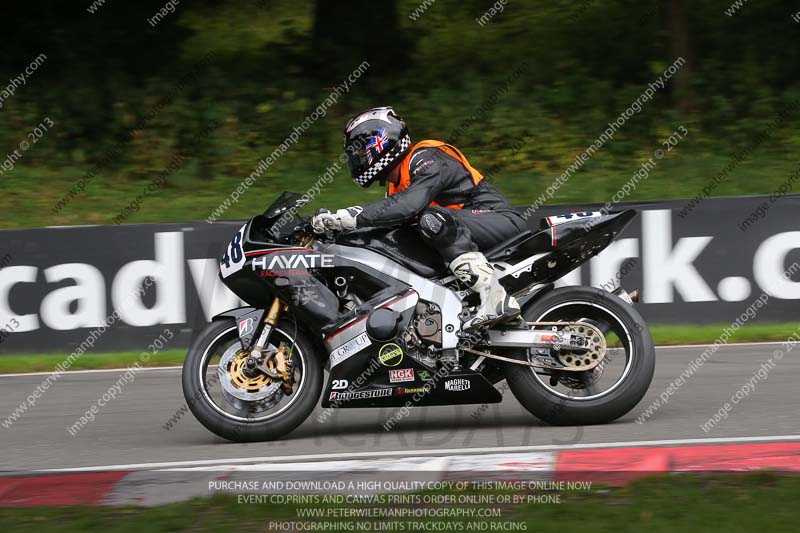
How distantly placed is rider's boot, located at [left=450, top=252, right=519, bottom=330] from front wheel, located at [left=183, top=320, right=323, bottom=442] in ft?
3.31

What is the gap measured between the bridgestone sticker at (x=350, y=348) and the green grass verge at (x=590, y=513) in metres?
1.64

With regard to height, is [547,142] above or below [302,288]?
above

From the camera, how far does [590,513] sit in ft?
16.7

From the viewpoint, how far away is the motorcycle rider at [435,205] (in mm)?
6926

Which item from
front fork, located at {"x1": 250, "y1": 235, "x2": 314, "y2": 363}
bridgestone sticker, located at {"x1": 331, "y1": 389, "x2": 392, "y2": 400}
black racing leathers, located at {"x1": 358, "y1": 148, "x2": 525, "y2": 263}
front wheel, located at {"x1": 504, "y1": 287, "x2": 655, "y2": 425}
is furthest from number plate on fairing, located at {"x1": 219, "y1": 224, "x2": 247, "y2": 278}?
front wheel, located at {"x1": 504, "y1": 287, "x2": 655, "y2": 425}

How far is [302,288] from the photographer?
6.97 metres

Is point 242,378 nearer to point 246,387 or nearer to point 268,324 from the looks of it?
point 246,387

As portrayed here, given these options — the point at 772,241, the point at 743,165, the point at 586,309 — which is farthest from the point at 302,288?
the point at 743,165

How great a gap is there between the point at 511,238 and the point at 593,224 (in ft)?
1.68

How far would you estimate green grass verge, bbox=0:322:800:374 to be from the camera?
34.2ft

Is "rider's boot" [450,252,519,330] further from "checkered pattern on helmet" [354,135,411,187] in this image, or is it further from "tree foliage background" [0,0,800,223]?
"tree foliage background" [0,0,800,223]

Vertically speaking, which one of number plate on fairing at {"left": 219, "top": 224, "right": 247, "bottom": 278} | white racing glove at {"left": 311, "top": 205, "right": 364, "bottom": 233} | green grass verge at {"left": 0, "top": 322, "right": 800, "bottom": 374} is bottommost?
green grass verge at {"left": 0, "top": 322, "right": 800, "bottom": 374}

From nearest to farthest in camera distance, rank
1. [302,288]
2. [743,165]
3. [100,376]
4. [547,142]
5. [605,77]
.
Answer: [302,288] → [100,376] → [743,165] → [547,142] → [605,77]

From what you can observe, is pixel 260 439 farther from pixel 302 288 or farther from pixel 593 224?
pixel 593 224
